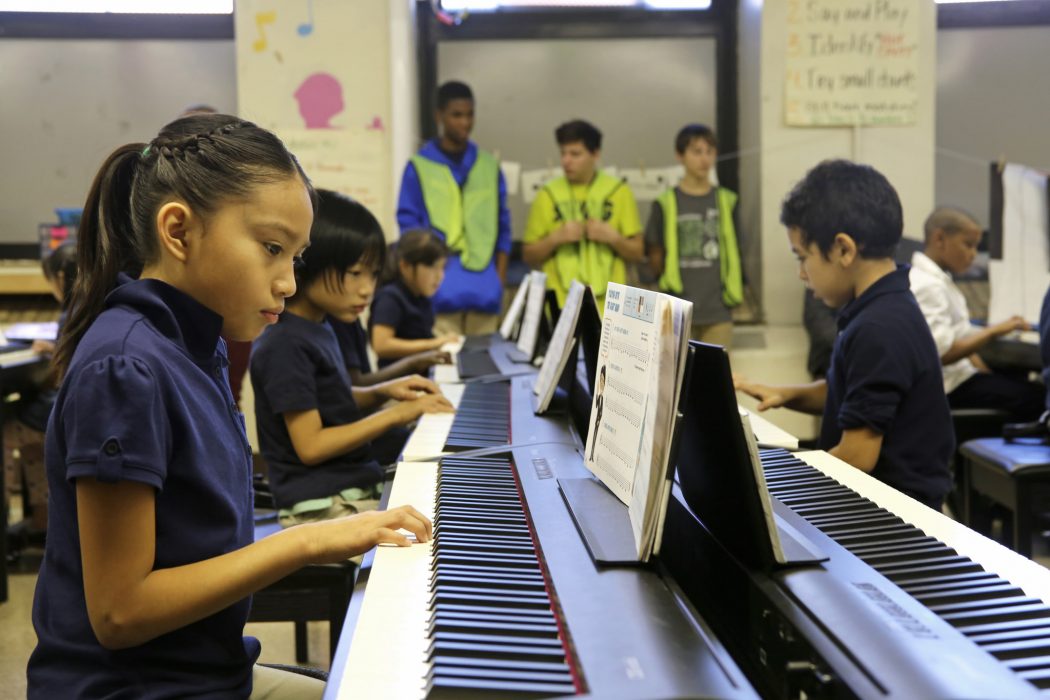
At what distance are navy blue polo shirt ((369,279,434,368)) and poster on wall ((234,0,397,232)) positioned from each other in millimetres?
1048

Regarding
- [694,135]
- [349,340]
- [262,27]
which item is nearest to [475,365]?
[349,340]

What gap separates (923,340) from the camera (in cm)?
200

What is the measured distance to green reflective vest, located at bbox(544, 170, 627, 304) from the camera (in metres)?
5.00

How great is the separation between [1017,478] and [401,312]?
A: 2313 millimetres

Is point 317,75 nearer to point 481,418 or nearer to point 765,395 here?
point 481,418

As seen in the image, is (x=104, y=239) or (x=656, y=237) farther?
(x=656, y=237)

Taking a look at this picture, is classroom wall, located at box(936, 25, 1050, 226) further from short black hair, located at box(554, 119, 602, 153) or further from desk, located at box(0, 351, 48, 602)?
desk, located at box(0, 351, 48, 602)

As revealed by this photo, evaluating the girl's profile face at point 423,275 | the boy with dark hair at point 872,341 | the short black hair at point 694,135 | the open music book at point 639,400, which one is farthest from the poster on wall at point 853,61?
the open music book at point 639,400

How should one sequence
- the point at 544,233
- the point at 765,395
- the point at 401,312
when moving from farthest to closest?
the point at 544,233 → the point at 401,312 → the point at 765,395

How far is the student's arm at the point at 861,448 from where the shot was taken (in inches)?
76.3

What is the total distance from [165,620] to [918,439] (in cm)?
148

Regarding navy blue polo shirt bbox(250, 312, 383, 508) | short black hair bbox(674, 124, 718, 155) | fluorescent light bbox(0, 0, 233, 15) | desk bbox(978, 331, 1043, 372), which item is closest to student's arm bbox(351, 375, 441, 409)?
navy blue polo shirt bbox(250, 312, 383, 508)

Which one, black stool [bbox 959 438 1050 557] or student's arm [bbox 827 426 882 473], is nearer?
student's arm [bbox 827 426 882 473]

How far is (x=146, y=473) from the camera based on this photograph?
1002 mm
